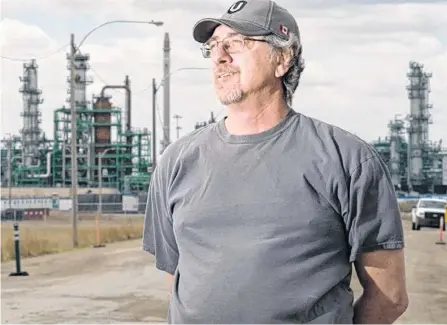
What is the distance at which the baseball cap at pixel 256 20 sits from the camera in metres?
3.65

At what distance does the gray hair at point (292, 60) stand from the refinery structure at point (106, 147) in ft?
303

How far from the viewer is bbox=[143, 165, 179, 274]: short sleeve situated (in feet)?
12.5

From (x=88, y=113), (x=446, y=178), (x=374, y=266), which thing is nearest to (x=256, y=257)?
(x=374, y=266)

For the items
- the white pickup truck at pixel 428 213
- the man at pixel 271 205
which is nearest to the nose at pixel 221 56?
the man at pixel 271 205

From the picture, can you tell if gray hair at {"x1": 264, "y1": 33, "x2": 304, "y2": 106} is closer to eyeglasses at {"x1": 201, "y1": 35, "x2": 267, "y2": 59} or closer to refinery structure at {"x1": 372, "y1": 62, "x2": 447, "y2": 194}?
eyeglasses at {"x1": 201, "y1": 35, "x2": 267, "y2": 59}

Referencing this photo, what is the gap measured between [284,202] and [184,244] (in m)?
0.39

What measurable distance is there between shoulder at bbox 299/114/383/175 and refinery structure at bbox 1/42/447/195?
9250 cm

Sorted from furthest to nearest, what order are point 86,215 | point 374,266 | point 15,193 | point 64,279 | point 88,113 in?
1. point 15,193
2. point 88,113
3. point 86,215
4. point 64,279
5. point 374,266

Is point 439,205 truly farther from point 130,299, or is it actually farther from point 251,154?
point 251,154

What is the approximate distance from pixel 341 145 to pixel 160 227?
0.78m

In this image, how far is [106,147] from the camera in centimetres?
9862

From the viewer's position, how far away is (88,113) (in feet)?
319

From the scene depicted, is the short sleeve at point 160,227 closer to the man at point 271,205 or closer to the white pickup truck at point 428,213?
the man at point 271,205

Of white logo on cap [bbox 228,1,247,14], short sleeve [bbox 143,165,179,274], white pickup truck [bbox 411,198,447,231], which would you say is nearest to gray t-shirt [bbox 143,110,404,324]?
short sleeve [bbox 143,165,179,274]
